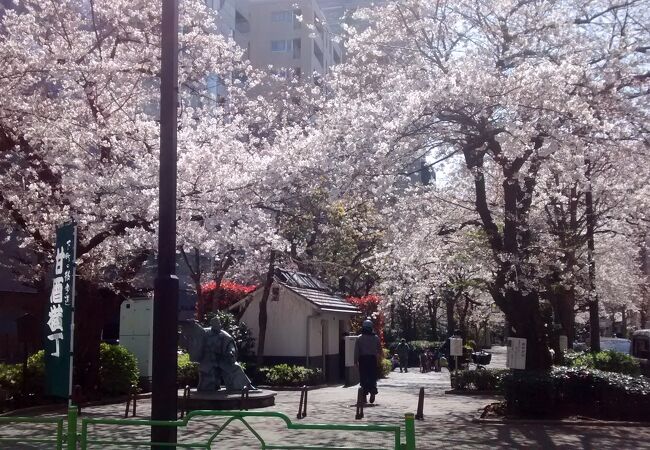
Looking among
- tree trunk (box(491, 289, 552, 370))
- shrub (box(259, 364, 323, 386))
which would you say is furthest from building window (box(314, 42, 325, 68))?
tree trunk (box(491, 289, 552, 370))

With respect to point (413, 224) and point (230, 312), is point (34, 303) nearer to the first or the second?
point (230, 312)

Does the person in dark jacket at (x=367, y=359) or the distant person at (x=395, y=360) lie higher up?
the person in dark jacket at (x=367, y=359)

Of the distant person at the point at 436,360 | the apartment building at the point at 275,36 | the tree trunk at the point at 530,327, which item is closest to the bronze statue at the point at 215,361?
the tree trunk at the point at 530,327

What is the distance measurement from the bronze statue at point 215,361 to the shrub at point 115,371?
7.73 feet

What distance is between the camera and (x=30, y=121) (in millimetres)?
14672

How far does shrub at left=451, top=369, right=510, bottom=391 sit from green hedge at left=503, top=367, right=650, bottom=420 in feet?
25.7

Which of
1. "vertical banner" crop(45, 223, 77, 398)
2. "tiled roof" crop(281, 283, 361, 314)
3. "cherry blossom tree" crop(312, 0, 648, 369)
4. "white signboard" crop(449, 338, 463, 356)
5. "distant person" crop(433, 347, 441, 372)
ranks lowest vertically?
"distant person" crop(433, 347, 441, 372)

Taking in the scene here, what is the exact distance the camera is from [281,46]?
65.4 m

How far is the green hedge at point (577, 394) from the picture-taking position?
14.5m

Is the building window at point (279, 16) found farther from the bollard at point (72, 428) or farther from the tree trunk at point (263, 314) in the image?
the bollard at point (72, 428)

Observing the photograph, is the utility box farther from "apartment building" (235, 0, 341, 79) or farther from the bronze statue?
"apartment building" (235, 0, 341, 79)

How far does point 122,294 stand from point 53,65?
241 inches

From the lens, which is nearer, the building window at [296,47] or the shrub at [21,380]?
the shrub at [21,380]

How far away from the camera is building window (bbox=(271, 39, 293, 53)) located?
6512 centimetres
